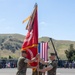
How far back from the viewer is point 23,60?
36.4 ft

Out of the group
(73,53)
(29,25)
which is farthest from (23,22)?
(73,53)

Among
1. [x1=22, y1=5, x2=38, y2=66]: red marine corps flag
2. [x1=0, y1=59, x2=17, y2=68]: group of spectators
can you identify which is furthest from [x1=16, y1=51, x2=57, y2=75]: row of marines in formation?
[x1=0, y1=59, x2=17, y2=68]: group of spectators

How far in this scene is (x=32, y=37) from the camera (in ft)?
37.1

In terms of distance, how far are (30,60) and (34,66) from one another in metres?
0.56

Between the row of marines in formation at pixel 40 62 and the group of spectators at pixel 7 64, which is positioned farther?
the group of spectators at pixel 7 64

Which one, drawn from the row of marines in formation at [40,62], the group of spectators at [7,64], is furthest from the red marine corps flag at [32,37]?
the group of spectators at [7,64]

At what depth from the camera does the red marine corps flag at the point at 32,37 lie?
11.3 metres

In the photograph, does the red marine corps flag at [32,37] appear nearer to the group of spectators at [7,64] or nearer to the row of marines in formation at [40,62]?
the row of marines in formation at [40,62]

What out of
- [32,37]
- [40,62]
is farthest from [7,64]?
[40,62]

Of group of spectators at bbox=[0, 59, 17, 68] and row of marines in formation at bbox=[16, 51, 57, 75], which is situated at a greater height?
group of spectators at bbox=[0, 59, 17, 68]

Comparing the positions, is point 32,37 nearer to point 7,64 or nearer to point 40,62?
point 40,62

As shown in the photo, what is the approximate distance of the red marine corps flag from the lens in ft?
37.0

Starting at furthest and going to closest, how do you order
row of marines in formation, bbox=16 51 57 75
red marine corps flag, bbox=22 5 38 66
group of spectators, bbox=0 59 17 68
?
group of spectators, bbox=0 59 17 68 → red marine corps flag, bbox=22 5 38 66 → row of marines in formation, bbox=16 51 57 75

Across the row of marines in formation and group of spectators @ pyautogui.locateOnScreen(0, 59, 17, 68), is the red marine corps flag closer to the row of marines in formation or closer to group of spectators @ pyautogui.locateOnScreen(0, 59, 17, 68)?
the row of marines in formation
